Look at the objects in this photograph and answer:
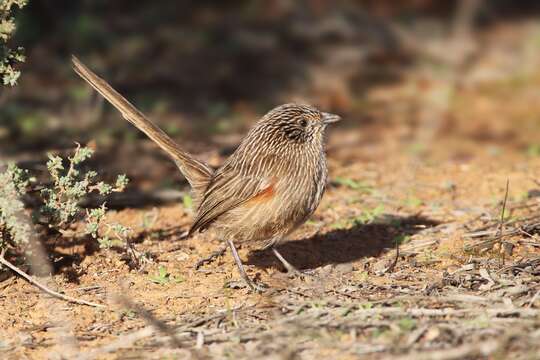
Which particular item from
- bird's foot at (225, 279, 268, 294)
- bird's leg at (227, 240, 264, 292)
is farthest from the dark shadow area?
bird's foot at (225, 279, 268, 294)

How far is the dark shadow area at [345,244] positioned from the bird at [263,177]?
28cm

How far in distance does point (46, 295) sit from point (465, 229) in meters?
3.32

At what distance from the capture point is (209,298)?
5.58m

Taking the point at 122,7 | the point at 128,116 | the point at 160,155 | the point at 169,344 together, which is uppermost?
the point at 122,7

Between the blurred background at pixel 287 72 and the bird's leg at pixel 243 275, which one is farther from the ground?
the blurred background at pixel 287 72

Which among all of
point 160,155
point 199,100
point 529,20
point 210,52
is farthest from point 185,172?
point 529,20

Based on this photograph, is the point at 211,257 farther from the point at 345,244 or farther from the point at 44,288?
the point at 44,288

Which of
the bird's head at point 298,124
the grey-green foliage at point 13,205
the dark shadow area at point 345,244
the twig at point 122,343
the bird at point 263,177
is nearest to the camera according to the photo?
the twig at point 122,343

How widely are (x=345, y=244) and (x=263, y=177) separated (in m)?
1.17

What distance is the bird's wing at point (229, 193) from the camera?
5906mm

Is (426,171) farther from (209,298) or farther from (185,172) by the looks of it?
(209,298)

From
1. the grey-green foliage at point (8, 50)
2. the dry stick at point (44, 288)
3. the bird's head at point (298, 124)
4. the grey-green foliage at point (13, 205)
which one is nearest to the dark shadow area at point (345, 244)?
the bird's head at point (298, 124)

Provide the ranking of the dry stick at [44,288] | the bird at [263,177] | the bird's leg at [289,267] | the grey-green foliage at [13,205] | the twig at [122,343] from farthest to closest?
1. the bird's leg at [289,267]
2. the bird at [263,177]
3. the dry stick at [44,288]
4. the grey-green foliage at [13,205]
5. the twig at [122,343]

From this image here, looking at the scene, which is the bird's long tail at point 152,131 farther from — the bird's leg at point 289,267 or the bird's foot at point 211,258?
the bird's leg at point 289,267
